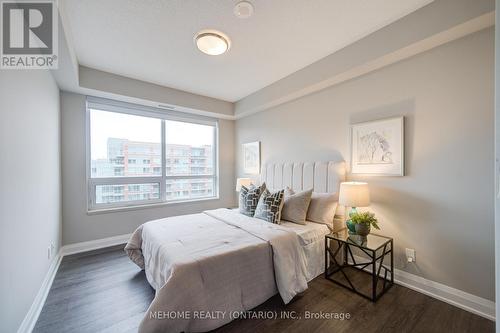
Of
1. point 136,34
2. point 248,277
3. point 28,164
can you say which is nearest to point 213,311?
point 248,277

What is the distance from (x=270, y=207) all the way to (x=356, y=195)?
101 centimetres

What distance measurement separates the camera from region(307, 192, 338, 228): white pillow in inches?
101

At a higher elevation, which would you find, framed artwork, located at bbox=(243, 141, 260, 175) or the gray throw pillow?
framed artwork, located at bbox=(243, 141, 260, 175)

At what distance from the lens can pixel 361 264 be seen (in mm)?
2293

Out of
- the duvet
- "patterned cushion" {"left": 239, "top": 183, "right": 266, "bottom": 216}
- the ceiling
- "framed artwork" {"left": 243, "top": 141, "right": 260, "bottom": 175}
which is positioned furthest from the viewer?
"framed artwork" {"left": 243, "top": 141, "right": 260, "bottom": 175}

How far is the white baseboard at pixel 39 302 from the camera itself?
156 centimetres

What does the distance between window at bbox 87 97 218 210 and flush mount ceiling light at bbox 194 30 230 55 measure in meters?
2.13

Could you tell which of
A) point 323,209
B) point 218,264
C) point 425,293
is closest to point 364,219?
point 323,209

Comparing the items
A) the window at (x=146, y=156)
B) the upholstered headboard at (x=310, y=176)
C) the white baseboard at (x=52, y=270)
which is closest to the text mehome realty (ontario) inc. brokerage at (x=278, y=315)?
the upholstered headboard at (x=310, y=176)

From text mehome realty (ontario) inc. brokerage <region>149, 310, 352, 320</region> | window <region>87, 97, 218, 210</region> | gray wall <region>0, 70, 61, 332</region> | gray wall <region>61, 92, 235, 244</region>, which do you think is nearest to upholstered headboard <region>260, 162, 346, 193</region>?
text mehome realty (ontario) inc. brokerage <region>149, 310, 352, 320</region>

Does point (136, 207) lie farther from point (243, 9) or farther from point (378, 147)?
point (378, 147)

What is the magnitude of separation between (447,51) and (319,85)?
1.27 metres

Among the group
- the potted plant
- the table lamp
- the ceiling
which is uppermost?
the ceiling

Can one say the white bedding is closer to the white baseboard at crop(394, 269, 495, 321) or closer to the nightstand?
the nightstand
